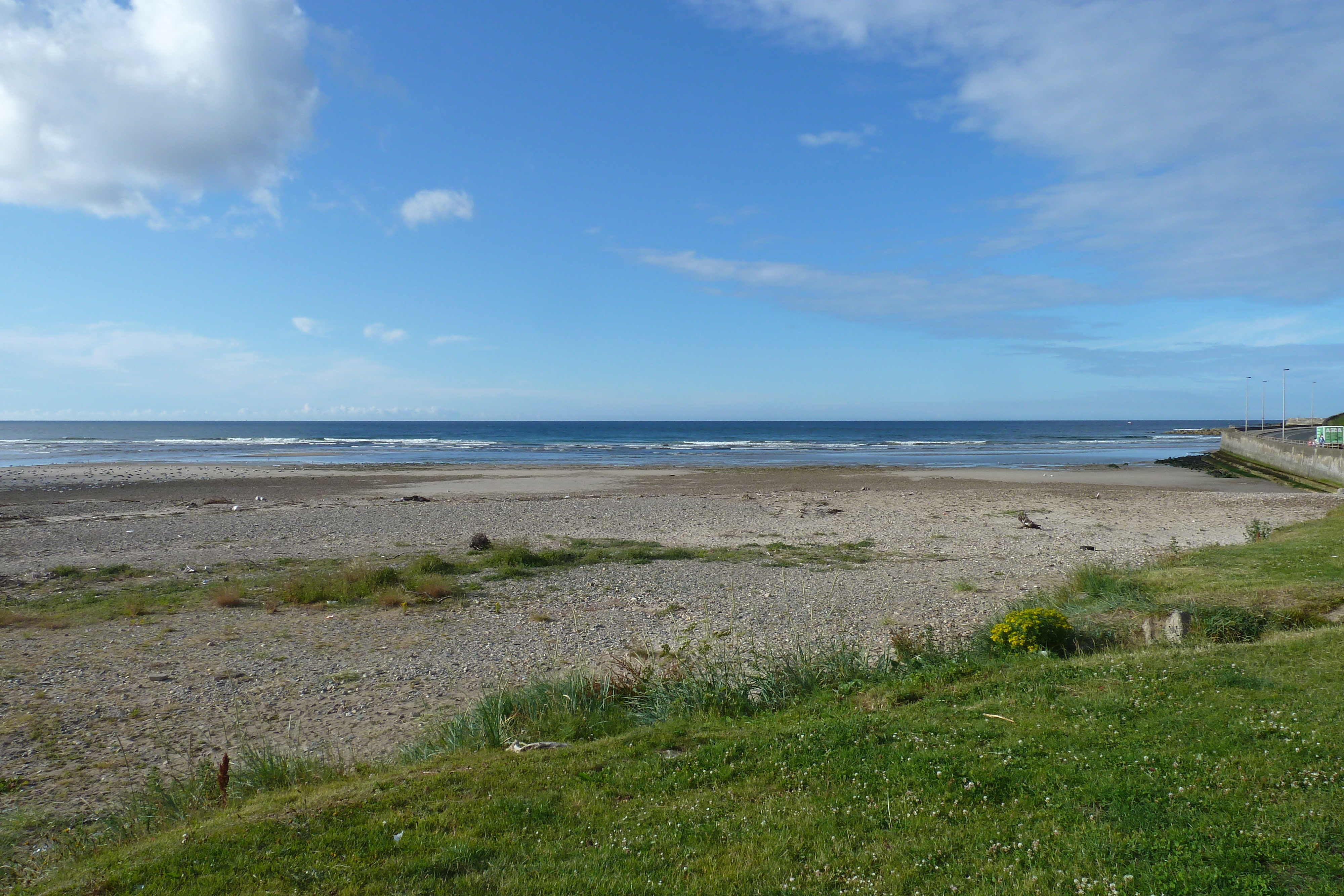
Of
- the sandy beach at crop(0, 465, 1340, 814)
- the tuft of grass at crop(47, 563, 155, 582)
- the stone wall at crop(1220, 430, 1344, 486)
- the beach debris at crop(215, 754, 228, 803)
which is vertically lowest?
the sandy beach at crop(0, 465, 1340, 814)

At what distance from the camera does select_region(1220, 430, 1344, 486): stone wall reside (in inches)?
1246

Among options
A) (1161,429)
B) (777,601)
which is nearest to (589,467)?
(777,601)

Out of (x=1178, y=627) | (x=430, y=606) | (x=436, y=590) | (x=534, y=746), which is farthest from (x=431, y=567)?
(x=1178, y=627)

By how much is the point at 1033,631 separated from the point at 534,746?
→ 564cm

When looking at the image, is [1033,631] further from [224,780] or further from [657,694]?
[224,780]

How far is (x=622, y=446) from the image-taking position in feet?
284

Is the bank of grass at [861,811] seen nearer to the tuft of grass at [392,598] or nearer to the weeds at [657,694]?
the weeds at [657,694]

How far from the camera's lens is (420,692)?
908 centimetres

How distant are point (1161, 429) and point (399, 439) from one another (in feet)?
470

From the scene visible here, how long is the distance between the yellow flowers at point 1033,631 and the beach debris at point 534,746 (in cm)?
508

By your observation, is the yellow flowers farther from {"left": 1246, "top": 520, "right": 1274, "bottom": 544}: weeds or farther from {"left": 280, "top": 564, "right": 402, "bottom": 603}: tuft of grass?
{"left": 280, "top": 564, "right": 402, "bottom": 603}: tuft of grass

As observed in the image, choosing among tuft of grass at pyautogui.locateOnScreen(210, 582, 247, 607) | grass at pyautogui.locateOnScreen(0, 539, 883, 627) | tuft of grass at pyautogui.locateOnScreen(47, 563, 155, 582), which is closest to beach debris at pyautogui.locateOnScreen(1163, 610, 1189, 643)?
grass at pyautogui.locateOnScreen(0, 539, 883, 627)

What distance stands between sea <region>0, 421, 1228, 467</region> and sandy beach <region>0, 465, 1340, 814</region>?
2363 cm

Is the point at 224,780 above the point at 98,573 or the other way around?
above
